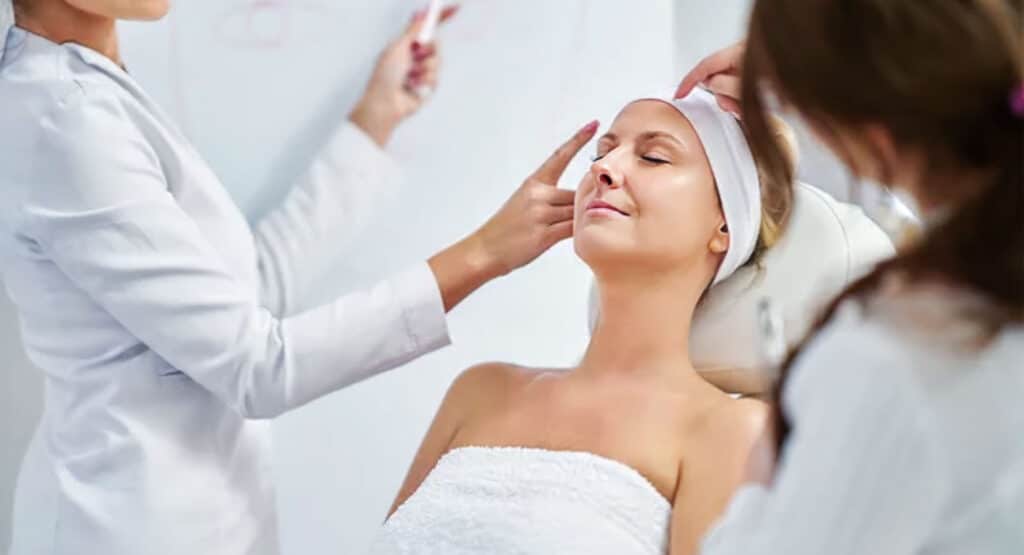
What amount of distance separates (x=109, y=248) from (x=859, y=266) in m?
0.85

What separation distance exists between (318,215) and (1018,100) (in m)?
1.21

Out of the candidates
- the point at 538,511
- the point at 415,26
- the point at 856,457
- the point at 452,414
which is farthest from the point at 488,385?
the point at 856,457

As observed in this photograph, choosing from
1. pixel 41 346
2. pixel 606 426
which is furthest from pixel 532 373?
pixel 41 346

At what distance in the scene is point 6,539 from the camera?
193cm

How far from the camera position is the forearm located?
1.54m

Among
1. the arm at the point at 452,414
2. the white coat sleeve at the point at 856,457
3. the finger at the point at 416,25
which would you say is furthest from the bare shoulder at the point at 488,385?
the white coat sleeve at the point at 856,457

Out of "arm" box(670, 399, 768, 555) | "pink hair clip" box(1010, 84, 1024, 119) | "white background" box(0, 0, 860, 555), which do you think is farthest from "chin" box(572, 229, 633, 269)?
"pink hair clip" box(1010, 84, 1024, 119)

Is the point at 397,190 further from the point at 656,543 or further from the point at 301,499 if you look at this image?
the point at 656,543

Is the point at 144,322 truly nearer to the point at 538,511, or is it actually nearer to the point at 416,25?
A: the point at 538,511

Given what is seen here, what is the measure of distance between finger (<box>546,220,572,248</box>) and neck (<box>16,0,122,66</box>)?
0.57 metres

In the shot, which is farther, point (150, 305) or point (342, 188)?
point (342, 188)

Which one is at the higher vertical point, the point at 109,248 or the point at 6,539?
the point at 109,248

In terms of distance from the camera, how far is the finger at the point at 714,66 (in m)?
1.54

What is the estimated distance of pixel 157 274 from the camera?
1.40 metres
